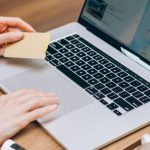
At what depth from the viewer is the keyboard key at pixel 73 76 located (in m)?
1.03

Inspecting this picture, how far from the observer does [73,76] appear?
1058 mm

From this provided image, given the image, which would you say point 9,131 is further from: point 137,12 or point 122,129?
point 137,12

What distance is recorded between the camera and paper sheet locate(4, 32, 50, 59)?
3.48ft

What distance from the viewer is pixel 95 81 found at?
3.41 feet

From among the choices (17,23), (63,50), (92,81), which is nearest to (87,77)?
(92,81)

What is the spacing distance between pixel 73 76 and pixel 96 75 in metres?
0.05

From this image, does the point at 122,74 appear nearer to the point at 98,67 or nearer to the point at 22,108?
the point at 98,67

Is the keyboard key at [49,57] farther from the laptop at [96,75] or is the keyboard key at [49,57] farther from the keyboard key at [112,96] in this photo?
the keyboard key at [112,96]

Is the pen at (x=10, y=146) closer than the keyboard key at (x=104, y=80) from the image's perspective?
Yes

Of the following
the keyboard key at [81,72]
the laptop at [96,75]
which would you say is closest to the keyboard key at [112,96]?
the laptop at [96,75]

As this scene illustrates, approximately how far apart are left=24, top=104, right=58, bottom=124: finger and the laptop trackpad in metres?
0.02

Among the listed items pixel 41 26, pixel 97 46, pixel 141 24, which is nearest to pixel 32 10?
pixel 41 26

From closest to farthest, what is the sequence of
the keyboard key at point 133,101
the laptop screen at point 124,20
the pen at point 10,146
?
the pen at point 10,146, the keyboard key at point 133,101, the laptop screen at point 124,20

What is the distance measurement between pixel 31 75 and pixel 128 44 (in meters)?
0.25
